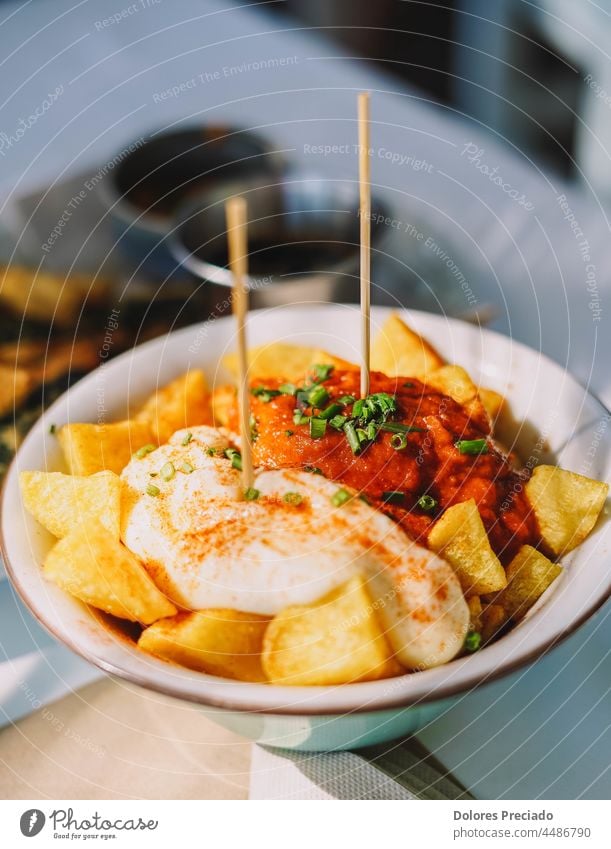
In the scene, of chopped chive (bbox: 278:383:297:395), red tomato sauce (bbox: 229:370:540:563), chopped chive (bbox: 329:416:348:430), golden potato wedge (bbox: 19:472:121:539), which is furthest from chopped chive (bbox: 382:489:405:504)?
golden potato wedge (bbox: 19:472:121:539)

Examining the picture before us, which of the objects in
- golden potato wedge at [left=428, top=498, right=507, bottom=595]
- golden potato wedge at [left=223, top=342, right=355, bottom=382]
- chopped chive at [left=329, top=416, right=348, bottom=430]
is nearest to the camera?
golden potato wedge at [left=428, top=498, right=507, bottom=595]

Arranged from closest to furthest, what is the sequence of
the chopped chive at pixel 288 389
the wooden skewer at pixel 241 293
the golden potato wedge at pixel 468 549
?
the wooden skewer at pixel 241 293, the golden potato wedge at pixel 468 549, the chopped chive at pixel 288 389

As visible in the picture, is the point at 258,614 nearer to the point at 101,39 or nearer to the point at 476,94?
the point at 101,39

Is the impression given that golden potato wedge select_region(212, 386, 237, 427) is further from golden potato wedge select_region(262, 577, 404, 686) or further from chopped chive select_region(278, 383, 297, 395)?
golden potato wedge select_region(262, 577, 404, 686)

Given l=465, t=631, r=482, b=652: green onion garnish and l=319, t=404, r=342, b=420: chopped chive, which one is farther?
l=319, t=404, r=342, b=420: chopped chive

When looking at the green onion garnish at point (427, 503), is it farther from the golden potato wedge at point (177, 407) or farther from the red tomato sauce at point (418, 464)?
the golden potato wedge at point (177, 407)
